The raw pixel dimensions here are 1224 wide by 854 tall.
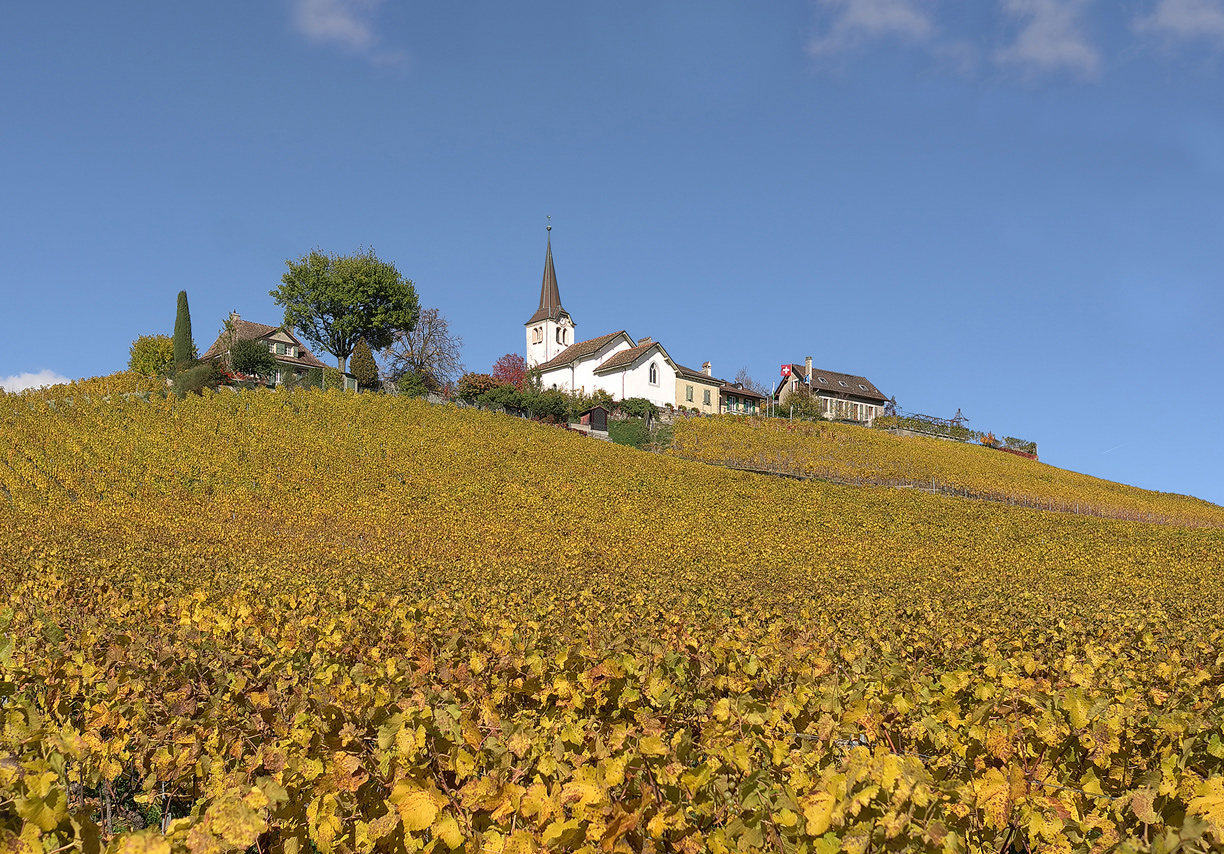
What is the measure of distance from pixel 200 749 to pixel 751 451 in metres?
40.0

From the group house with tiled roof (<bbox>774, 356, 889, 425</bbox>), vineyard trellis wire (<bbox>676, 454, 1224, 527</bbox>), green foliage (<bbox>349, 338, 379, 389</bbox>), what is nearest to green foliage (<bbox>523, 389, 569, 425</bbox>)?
green foliage (<bbox>349, 338, 379, 389</bbox>)

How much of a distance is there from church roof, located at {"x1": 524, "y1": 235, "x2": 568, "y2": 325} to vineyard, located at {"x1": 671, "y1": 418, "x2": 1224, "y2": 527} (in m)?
26.6

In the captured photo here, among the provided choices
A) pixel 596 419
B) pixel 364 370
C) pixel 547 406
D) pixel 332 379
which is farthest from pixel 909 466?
pixel 364 370

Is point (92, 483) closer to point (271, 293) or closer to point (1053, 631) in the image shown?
point (1053, 631)

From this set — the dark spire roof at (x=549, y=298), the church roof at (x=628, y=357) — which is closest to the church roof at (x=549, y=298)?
the dark spire roof at (x=549, y=298)

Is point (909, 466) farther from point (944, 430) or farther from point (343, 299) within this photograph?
point (343, 299)

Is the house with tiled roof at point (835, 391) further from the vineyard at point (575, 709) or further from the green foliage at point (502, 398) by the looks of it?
the vineyard at point (575, 709)

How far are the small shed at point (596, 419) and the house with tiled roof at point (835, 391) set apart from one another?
82.8ft

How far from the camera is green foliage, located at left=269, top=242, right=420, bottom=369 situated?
185 feet

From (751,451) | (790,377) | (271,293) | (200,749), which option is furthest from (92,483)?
(790,377)

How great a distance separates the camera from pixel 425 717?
336cm

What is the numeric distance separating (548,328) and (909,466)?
37682 mm

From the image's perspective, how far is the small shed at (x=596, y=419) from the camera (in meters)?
47.3

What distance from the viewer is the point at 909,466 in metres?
41.5
